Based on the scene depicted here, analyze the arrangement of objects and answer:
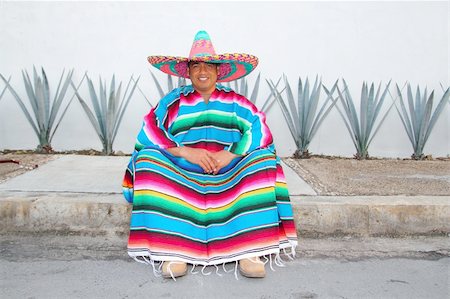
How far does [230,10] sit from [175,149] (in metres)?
2.31

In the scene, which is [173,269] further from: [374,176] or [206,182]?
[374,176]

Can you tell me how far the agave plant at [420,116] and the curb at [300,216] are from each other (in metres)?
1.64

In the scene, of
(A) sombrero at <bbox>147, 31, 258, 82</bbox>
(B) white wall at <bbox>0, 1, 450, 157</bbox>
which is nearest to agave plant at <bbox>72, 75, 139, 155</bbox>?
(B) white wall at <bbox>0, 1, 450, 157</bbox>

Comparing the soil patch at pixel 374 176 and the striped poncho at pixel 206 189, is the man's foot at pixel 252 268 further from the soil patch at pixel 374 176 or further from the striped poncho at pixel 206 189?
the soil patch at pixel 374 176

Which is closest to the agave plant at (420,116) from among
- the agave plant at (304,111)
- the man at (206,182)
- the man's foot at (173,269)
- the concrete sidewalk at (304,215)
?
the agave plant at (304,111)

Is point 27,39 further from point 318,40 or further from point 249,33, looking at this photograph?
point 318,40

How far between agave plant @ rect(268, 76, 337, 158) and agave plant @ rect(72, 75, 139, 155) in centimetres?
136

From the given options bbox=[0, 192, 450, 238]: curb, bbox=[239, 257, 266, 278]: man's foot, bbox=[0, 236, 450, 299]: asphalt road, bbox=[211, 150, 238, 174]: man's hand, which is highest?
bbox=[211, 150, 238, 174]: man's hand

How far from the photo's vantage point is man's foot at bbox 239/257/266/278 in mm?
2479

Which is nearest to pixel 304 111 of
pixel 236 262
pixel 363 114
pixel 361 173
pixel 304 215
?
pixel 363 114

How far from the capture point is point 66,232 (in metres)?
3.14

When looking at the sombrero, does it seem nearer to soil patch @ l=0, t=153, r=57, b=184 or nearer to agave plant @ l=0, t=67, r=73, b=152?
soil patch @ l=0, t=153, r=57, b=184

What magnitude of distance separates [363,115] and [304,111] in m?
0.55

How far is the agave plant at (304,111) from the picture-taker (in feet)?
15.0
